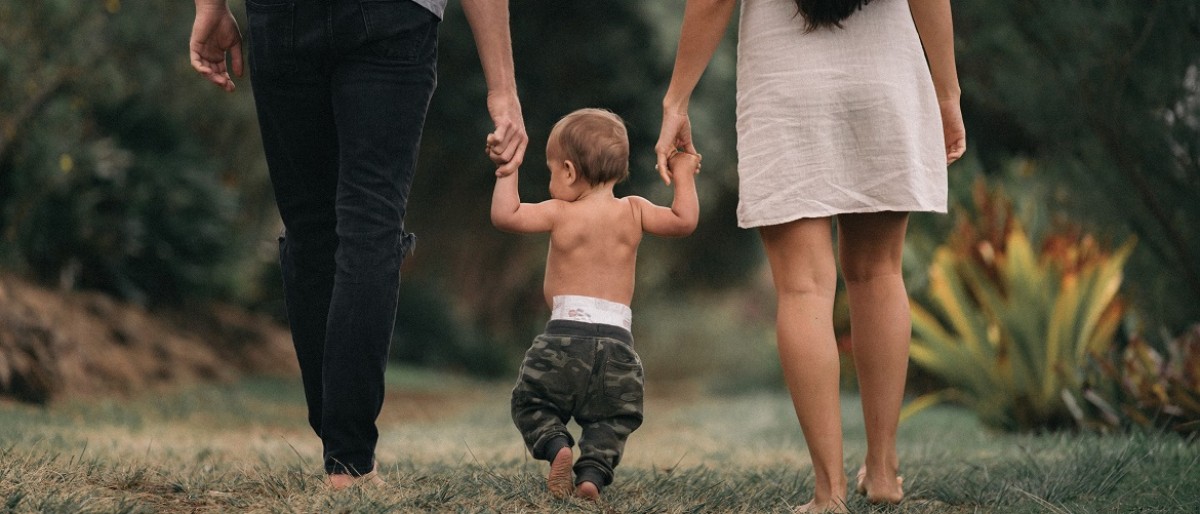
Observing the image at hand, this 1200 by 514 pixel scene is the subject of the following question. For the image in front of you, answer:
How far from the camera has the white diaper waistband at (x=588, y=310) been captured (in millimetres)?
2959

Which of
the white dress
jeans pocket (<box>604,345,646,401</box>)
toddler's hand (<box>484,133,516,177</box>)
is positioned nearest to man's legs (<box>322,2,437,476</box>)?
toddler's hand (<box>484,133,516,177</box>)

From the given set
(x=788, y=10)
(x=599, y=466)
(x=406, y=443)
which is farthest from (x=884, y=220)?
(x=406, y=443)

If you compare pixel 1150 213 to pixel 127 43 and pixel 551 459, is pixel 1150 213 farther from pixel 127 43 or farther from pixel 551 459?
pixel 127 43

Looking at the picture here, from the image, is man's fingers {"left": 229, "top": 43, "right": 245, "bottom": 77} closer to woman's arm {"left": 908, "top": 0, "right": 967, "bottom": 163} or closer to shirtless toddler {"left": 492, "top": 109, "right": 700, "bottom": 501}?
shirtless toddler {"left": 492, "top": 109, "right": 700, "bottom": 501}

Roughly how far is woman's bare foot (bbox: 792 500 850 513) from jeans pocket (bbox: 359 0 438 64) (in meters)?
1.38

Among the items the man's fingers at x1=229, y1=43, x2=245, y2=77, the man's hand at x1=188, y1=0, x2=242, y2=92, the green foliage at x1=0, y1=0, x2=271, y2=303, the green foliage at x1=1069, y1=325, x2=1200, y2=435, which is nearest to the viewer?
A: the man's hand at x1=188, y1=0, x2=242, y2=92

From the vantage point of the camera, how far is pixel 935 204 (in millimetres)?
2895

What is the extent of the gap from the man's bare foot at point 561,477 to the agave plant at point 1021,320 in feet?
12.0

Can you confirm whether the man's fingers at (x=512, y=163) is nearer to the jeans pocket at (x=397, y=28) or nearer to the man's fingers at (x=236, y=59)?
the jeans pocket at (x=397, y=28)

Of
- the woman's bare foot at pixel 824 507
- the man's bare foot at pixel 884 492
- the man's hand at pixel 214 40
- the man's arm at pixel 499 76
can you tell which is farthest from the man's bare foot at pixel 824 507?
the man's hand at pixel 214 40

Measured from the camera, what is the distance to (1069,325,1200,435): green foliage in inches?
180

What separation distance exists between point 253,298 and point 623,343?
9.05 meters

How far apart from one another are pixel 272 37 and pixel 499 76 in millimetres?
547

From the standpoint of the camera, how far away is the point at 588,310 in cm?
296
